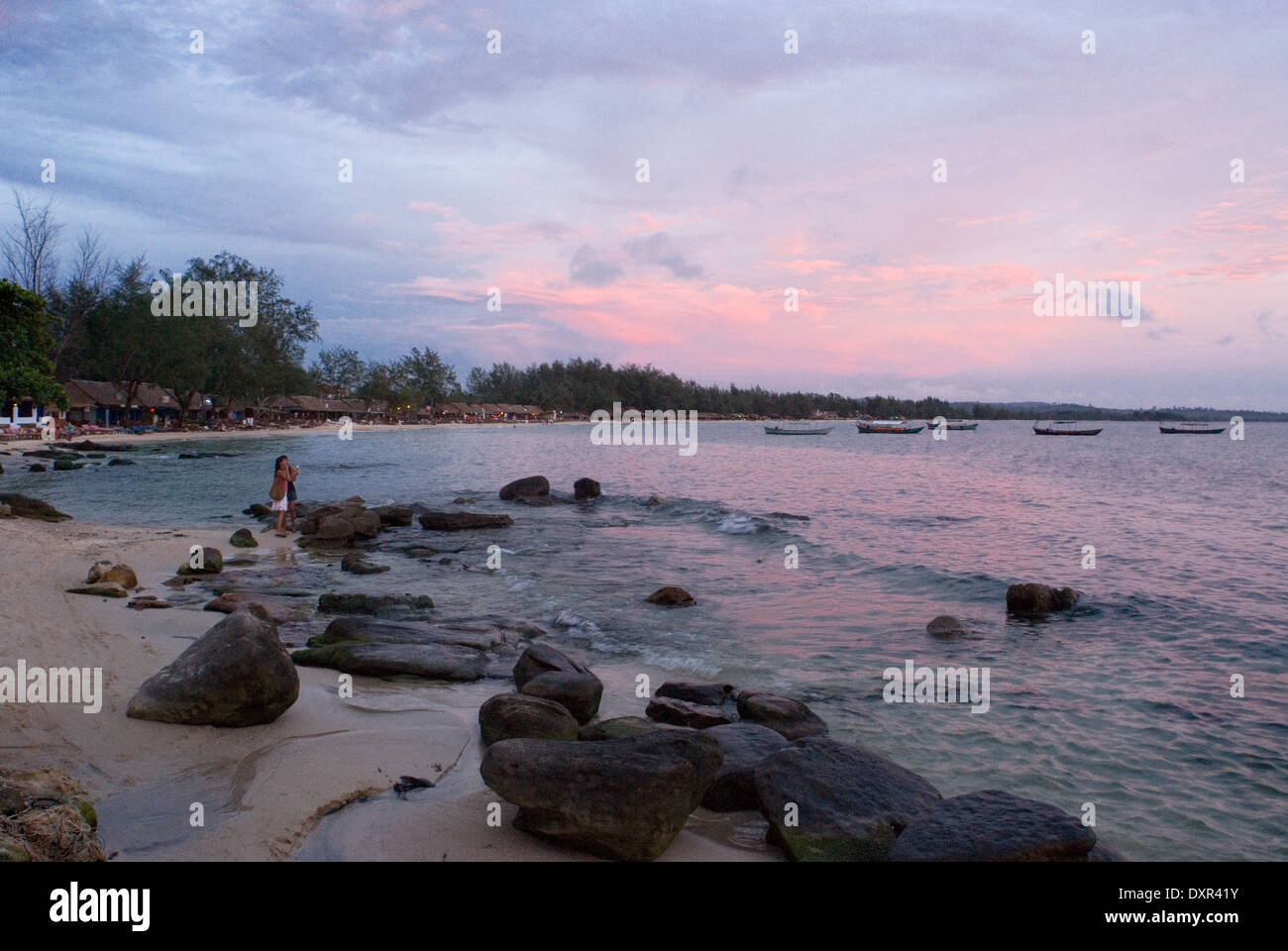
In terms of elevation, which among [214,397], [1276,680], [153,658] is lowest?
[1276,680]

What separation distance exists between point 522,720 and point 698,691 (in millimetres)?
2536

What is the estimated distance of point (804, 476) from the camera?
48969 mm

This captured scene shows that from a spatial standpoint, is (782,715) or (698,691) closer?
(782,715)

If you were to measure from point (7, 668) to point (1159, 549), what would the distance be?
77.7ft

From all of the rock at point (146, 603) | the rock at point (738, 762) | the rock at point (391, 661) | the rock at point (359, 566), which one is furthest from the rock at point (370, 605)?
the rock at point (738, 762)

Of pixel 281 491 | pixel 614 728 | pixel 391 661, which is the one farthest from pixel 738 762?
pixel 281 491

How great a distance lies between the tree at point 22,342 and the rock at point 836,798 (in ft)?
86.7

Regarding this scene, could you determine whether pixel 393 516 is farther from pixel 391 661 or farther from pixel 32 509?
pixel 391 661

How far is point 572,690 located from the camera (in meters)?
7.86
